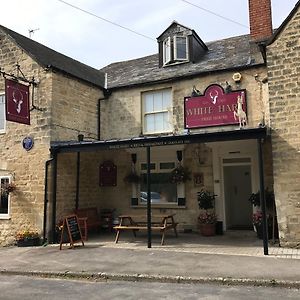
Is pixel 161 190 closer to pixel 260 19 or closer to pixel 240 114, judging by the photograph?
pixel 240 114

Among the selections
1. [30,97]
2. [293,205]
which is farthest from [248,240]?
[30,97]

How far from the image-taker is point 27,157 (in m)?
12.4

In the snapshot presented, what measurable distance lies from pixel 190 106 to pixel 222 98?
1.16 m

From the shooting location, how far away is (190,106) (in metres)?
13.2

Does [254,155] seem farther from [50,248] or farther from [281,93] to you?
[50,248]

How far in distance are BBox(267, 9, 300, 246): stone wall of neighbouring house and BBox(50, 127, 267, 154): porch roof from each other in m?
1.02

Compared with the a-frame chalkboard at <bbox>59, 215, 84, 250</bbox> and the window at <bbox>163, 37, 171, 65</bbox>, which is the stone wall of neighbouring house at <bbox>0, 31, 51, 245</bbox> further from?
the window at <bbox>163, 37, 171, 65</bbox>

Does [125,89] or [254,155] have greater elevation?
[125,89]

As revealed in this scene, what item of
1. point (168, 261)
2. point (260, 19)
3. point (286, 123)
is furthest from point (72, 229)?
point (260, 19)

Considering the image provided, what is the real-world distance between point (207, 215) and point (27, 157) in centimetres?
624

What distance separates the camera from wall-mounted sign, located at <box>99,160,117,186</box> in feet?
47.4

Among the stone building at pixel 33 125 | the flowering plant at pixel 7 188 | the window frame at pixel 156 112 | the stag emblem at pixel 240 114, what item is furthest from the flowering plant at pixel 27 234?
the stag emblem at pixel 240 114

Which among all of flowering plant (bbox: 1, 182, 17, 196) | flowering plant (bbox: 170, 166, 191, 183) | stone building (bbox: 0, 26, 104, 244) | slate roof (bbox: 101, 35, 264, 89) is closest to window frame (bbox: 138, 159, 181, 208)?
flowering plant (bbox: 170, 166, 191, 183)

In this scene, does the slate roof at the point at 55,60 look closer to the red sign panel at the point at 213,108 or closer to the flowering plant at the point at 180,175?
the red sign panel at the point at 213,108
